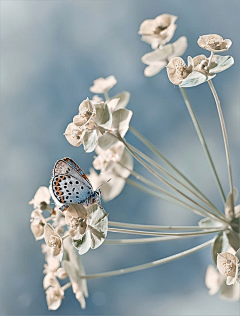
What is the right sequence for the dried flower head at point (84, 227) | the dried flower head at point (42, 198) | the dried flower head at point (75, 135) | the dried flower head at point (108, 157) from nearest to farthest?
the dried flower head at point (84, 227) → the dried flower head at point (75, 135) → the dried flower head at point (42, 198) → the dried flower head at point (108, 157)

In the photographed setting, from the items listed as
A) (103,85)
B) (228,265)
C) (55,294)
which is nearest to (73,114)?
(103,85)

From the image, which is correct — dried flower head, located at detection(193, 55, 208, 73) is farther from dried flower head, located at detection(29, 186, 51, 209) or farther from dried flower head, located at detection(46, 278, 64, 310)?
dried flower head, located at detection(46, 278, 64, 310)

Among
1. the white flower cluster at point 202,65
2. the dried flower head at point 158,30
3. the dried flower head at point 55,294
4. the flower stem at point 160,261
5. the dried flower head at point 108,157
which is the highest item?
the white flower cluster at point 202,65

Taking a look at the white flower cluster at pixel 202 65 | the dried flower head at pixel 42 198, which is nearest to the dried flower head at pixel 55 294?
the dried flower head at pixel 42 198

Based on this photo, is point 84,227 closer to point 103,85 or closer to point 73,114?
point 103,85

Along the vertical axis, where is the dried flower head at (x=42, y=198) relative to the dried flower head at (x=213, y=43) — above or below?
below

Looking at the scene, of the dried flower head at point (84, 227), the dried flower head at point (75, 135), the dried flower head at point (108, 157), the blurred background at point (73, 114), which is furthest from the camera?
the blurred background at point (73, 114)

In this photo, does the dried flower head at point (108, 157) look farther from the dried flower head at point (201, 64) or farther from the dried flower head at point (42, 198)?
the dried flower head at point (201, 64)

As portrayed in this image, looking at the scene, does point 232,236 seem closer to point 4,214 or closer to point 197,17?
point 197,17
